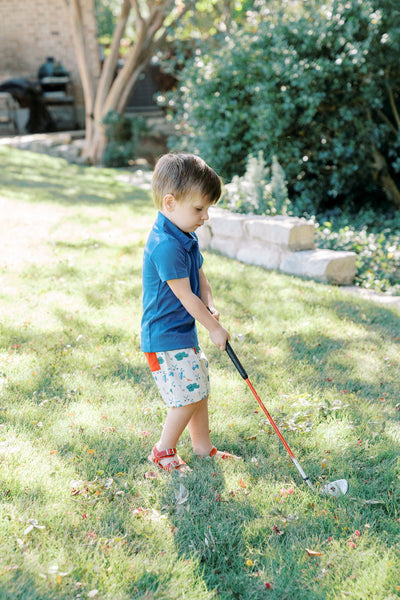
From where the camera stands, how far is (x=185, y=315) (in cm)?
230

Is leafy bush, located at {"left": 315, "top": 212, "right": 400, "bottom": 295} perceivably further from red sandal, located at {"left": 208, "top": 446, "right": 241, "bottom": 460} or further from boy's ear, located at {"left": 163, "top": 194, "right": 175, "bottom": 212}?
boy's ear, located at {"left": 163, "top": 194, "right": 175, "bottom": 212}

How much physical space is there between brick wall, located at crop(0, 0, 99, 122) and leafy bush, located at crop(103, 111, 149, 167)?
320 cm

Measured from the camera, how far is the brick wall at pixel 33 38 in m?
13.0

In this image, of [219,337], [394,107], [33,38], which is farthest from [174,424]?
[33,38]

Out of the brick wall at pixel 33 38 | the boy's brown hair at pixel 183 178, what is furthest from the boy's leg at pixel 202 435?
the brick wall at pixel 33 38

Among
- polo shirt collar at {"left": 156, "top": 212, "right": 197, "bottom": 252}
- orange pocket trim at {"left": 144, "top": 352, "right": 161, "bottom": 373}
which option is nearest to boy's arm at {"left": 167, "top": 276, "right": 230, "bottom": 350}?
polo shirt collar at {"left": 156, "top": 212, "right": 197, "bottom": 252}

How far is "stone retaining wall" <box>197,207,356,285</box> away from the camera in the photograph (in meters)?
4.79

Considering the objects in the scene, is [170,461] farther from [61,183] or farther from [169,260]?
[61,183]

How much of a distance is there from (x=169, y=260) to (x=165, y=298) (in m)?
0.20

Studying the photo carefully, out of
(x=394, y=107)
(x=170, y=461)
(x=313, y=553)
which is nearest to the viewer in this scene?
(x=313, y=553)

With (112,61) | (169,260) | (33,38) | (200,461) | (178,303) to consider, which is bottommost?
(200,461)

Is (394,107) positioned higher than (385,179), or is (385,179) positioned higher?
(394,107)

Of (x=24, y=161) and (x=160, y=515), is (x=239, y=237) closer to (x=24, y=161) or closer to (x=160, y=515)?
(x=160, y=515)

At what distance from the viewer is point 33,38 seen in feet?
43.1
